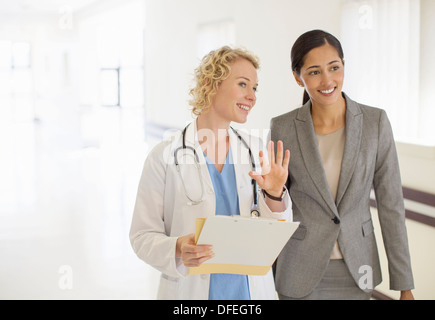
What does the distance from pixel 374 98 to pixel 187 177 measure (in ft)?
7.19

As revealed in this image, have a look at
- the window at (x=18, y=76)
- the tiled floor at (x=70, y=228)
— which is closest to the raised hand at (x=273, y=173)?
the tiled floor at (x=70, y=228)

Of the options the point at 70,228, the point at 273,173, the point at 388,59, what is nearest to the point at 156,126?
the point at 70,228

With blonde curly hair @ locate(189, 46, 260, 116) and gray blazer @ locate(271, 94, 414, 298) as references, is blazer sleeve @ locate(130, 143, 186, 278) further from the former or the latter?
gray blazer @ locate(271, 94, 414, 298)

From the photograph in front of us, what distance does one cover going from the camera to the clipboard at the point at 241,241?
1.19 m

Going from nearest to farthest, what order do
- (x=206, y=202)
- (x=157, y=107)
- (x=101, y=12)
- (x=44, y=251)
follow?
(x=206, y=202) → (x=44, y=251) → (x=157, y=107) → (x=101, y=12)

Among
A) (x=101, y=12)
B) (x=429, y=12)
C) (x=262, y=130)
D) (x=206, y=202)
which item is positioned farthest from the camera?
(x=101, y=12)

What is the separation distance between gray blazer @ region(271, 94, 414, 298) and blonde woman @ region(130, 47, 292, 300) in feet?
0.45

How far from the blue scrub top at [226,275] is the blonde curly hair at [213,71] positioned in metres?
0.21

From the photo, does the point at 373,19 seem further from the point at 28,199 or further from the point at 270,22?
the point at 28,199

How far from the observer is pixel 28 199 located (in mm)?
6012

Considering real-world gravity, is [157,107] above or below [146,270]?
above

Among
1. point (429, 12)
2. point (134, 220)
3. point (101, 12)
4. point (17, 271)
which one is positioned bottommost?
point (17, 271)

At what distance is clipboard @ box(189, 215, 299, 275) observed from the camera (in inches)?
47.0

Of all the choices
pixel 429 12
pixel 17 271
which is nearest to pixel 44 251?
pixel 17 271
